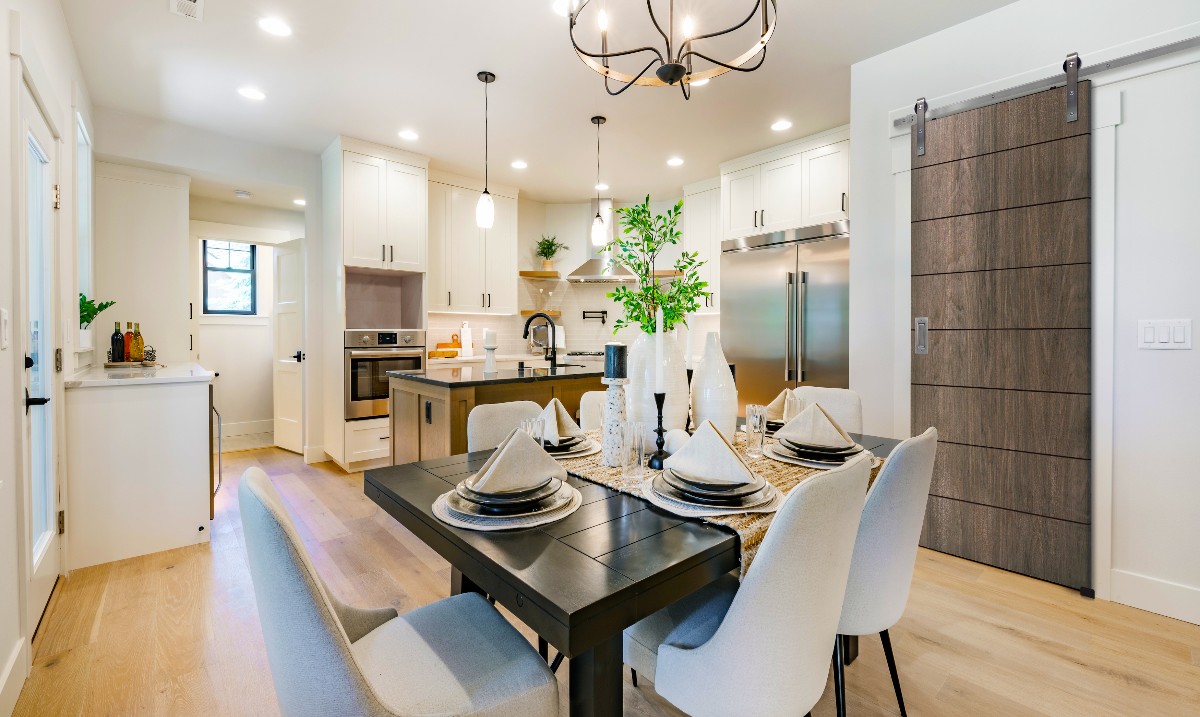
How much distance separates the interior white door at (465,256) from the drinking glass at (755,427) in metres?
4.01

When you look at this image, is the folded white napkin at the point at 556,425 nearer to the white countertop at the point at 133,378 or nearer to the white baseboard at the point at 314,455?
the white countertop at the point at 133,378

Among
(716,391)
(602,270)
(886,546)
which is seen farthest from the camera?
(602,270)

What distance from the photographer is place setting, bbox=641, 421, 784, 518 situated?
1.16 metres

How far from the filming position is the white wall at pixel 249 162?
3762mm

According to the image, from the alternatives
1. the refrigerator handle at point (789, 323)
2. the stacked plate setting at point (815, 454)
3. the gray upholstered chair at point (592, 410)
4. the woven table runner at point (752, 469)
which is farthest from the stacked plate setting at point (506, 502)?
the refrigerator handle at point (789, 323)

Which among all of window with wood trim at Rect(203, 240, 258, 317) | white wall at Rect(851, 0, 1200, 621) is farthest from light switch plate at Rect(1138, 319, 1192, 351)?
window with wood trim at Rect(203, 240, 258, 317)

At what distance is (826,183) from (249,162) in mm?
4522

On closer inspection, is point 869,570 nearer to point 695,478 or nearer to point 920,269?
point 695,478

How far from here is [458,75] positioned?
317 cm

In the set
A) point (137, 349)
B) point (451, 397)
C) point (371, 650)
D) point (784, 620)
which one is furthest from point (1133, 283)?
point (137, 349)

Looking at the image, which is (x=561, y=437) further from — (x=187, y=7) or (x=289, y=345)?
(x=289, y=345)

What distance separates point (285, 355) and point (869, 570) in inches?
204

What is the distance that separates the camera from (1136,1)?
2.18 m

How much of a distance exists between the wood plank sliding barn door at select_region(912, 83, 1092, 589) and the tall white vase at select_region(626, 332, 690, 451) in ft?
6.04
